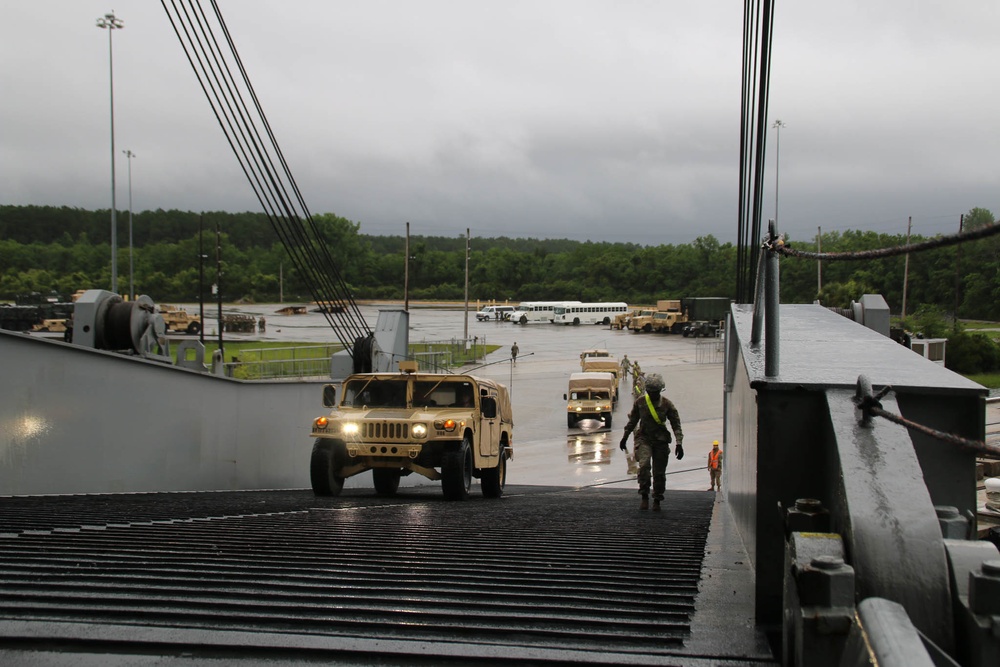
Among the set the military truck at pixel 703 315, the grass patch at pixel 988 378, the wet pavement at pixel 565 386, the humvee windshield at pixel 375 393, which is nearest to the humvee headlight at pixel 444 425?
the humvee windshield at pixel 375 393

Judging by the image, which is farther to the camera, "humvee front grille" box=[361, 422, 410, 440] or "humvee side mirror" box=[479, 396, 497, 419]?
"humvee side mirror" box=[479, 396, 497, 419]

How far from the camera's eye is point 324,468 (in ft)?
40.9

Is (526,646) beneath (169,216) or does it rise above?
beneath

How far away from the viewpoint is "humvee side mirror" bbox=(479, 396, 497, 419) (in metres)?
13.4

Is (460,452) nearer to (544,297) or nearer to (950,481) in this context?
(950,481)

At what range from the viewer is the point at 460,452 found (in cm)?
1241

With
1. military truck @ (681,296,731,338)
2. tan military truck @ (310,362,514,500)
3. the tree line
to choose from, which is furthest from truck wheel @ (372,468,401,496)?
military truck @ (681,296,731,338)

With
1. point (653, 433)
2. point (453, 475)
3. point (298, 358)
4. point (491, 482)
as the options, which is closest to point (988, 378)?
point (298, 358)

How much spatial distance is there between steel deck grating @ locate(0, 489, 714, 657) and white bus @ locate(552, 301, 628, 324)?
84090 mm

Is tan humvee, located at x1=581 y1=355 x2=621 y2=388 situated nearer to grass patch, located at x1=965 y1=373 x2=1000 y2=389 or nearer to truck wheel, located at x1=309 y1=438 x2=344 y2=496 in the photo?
grass patch, located at x1=965 y1=373 x2=1000 y2=389

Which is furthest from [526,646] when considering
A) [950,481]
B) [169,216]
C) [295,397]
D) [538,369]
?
[169,216]

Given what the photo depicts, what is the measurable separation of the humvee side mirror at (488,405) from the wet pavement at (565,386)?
30.9 feet

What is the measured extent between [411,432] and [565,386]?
1442 inches

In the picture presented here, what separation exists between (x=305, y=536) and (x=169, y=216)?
113787 mm
